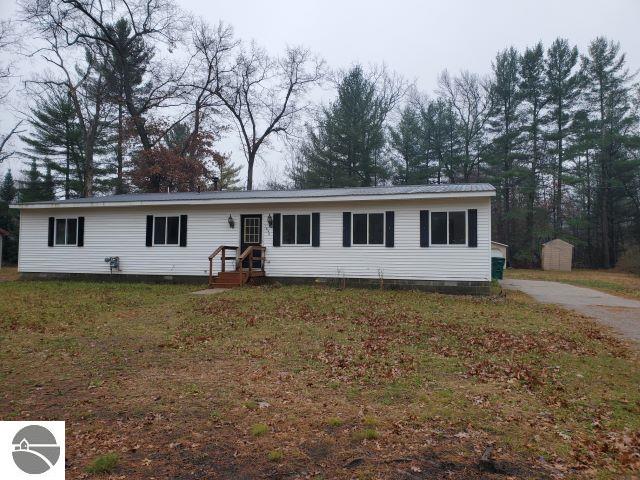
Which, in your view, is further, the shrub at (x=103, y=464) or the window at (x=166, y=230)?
the window at (x=166, y=230)

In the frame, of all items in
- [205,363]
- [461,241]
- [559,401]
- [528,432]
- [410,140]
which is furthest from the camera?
[410,140]

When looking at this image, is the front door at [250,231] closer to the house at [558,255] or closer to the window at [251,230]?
the window at [251,230]

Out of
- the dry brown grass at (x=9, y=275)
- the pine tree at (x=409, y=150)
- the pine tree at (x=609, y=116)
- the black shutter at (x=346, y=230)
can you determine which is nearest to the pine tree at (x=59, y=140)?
the dry brown grass at (x=9, y=275)

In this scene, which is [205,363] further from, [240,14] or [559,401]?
[240,14]

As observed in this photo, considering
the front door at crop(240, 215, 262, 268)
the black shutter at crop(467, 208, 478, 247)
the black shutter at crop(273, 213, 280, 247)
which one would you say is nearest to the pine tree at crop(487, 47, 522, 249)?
the black shutter at crop(467, 208, 478, 247)

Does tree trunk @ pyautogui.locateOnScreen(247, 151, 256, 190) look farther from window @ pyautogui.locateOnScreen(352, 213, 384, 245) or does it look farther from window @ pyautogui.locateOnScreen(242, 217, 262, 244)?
window @ pyautogui.locateOnScreen(352, 213, 384, 245)

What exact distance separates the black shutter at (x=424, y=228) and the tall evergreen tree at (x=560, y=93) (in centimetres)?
2179

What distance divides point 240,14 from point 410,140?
47.8ft

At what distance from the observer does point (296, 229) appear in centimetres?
1459

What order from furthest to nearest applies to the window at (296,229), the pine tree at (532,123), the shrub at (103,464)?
the pine tree at (532,123), the window at (296,229), the shrub at (103,464)

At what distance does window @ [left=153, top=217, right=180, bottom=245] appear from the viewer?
1541cm

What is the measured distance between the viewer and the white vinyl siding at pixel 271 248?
13.0m

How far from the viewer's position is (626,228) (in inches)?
1248

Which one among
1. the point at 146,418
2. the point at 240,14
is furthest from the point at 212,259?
the point at 240,14
